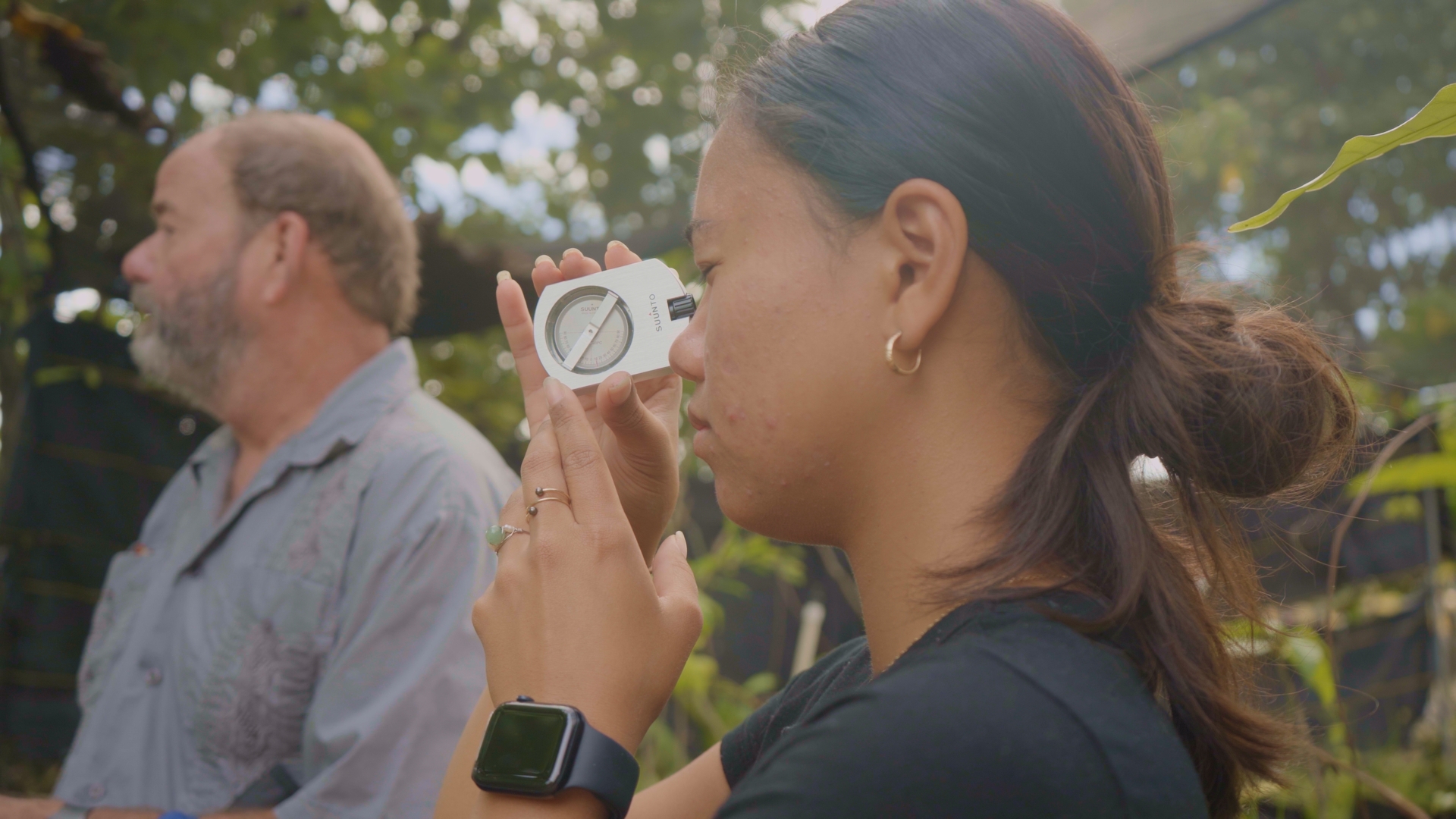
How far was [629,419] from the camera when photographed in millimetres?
1502

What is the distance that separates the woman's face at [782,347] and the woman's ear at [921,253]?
0.02 metres

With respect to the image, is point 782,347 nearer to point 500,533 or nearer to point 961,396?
point 961,396

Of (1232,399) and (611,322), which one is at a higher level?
(1232,399)

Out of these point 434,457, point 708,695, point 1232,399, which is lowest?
point 708,695

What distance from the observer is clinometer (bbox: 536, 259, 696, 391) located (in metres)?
1.46

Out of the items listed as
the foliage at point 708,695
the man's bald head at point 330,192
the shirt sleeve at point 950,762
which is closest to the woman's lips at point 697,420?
the shirt sleeve at point 950,762

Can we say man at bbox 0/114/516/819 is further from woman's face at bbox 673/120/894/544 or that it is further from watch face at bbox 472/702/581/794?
woman's face at bbox 673/120/894/544

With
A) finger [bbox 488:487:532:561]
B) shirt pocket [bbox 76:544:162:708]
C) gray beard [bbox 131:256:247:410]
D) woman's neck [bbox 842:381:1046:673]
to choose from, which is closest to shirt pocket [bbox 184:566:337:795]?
shirt pocket [bbox 76:544:162:708]

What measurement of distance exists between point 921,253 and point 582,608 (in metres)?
0.56

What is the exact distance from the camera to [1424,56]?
12398 millimetres

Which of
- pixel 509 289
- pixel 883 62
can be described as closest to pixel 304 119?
pixel 509 289

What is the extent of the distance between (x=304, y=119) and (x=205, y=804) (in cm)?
186

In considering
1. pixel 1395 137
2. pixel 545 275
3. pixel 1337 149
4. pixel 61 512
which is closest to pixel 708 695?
pixel 61 512

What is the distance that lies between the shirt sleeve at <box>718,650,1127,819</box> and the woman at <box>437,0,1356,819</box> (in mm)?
60
